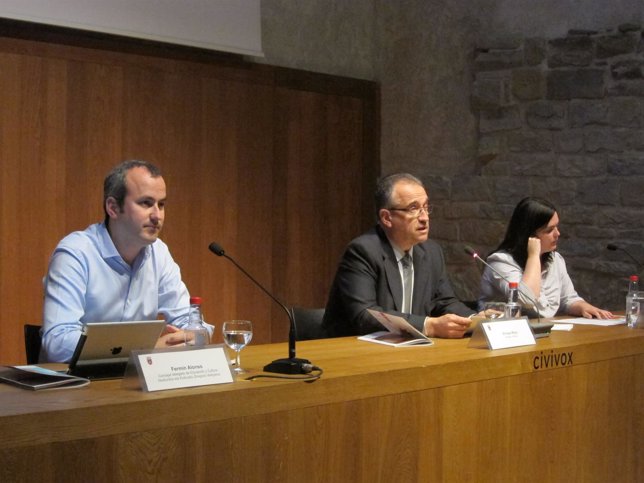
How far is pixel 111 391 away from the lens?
2100 millimetres

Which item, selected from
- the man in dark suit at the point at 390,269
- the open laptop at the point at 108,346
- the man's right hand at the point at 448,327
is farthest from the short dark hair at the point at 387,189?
the open laptop at the point at 108,346

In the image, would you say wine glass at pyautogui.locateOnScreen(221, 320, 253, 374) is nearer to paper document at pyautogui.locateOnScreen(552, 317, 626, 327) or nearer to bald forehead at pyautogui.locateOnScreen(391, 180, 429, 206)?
bald forehead at pyautogui.locateOnScreen(391, 180, 429, 206)

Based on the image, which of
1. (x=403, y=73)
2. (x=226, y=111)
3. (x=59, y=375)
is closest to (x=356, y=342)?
(x=59, y=375)

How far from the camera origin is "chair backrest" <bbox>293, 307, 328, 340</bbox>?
370cm

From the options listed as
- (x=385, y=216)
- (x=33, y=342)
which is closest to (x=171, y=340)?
(x=33, y=342)

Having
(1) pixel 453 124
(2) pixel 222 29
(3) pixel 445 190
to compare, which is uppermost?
(2) pixel 222 29

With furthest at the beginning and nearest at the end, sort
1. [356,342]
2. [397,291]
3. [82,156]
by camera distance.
Result: [82,156] < [397,291] < [356,342]

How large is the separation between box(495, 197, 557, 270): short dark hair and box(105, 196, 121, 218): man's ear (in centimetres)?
202

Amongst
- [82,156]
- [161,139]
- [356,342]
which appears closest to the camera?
[356,342]

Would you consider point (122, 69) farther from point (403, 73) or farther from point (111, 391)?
point (111, 391)

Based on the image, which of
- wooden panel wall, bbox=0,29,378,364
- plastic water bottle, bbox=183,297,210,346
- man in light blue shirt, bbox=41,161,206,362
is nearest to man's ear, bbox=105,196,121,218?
man in light blue shirt, bbox=41,161,206,362

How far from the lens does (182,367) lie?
215cm

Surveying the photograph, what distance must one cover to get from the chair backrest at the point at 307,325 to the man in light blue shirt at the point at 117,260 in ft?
2.04

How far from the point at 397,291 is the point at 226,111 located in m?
2.37
